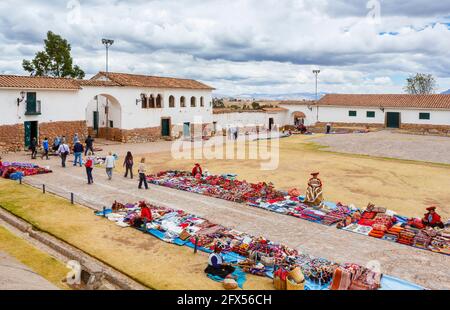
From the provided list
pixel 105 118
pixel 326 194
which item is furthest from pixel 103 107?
pixel 326 194

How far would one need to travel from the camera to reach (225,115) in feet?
148

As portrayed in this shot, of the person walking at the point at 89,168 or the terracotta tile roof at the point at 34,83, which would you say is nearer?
the person walking at the point at 89,168

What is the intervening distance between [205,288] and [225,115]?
3734cm

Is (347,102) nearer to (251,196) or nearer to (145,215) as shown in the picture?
(251,196)

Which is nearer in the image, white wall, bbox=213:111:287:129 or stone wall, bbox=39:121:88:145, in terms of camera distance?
stone wall, bbox=39:121:88:145

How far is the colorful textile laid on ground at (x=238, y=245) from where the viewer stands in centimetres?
885

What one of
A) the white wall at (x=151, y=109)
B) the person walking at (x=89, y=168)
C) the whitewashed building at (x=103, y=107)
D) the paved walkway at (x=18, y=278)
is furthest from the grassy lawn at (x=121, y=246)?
the white wall at (x=151, y=109)

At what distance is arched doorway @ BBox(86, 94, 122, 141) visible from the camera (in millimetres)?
34438

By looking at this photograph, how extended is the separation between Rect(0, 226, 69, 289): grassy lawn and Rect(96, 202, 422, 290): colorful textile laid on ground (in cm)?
273

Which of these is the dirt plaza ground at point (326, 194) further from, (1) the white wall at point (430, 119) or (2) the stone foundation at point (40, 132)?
(1) the white wall at point (430, 119)

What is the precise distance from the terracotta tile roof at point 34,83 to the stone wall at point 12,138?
2.67 m

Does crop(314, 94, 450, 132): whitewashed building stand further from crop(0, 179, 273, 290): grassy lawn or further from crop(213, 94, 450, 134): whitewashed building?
crop(0, 179, 273, 290): grassy lawn

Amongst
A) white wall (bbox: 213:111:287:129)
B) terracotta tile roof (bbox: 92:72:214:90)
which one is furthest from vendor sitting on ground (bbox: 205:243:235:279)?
white wall (bbox: 213:111:287:129)

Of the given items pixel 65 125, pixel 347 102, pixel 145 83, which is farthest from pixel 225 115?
pixel 65 125
